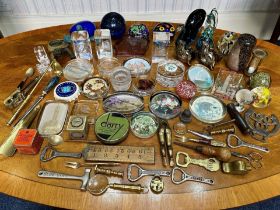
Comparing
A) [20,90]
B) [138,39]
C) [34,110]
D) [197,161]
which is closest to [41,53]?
[20,90]

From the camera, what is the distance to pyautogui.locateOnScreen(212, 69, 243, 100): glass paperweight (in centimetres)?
96

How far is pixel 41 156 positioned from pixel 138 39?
638 millimetres

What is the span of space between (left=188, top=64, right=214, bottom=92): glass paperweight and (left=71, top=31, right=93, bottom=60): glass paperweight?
444 mm

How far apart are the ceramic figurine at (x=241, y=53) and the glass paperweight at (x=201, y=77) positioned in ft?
0.34

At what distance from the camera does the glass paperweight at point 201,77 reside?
39.2 inches

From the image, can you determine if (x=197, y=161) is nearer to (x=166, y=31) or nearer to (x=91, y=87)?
(x=91, y=87)

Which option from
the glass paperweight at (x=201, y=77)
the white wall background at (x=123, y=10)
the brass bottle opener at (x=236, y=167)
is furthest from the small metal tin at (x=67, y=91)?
the white wall background at (x=123, y=10)

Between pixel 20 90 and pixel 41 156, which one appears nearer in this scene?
pixel 41 156

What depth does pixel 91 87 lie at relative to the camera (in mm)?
984

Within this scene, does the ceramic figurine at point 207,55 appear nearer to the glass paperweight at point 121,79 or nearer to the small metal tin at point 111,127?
the glass paperweight at point 121,79

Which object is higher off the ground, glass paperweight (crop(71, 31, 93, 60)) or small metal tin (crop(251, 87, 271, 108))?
glass paperweight (crop(71, 31, 93, 60))

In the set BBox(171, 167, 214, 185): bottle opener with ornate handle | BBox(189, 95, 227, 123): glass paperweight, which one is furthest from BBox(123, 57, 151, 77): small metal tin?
BBox(171, 167, 214, 185): bottle opener with ornate handle

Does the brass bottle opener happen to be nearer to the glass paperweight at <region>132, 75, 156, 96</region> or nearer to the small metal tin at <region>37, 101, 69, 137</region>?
the glass paperweight at <region>132, 75, 156, 96</region>

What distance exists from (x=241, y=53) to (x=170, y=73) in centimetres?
29
